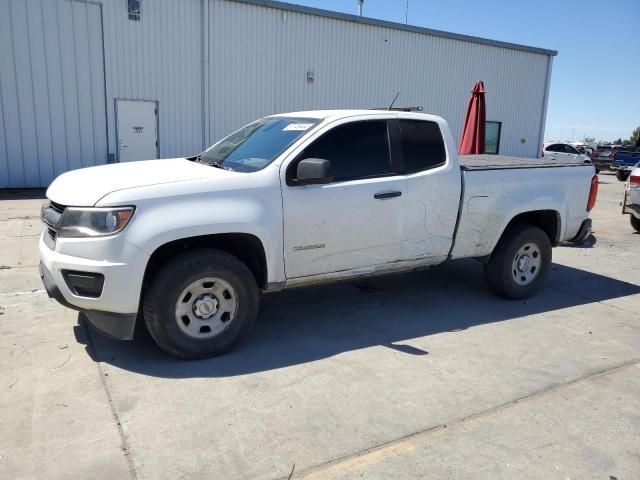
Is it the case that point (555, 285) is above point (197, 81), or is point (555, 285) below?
below

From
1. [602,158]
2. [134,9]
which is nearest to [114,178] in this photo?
[134,9]

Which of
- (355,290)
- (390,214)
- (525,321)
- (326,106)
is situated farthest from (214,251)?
(326,106)

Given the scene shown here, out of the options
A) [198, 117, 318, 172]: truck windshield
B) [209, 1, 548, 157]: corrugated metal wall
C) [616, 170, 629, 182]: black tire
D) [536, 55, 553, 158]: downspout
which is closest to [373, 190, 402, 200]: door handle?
[198, 117, 318, 172]: truck windshield

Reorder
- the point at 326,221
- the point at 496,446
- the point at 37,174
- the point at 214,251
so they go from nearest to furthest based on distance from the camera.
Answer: the point at 496,446 < the point at 214,251 < the point at 326,221 < the point at 37,174

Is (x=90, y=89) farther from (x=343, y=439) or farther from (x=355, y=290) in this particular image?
(x=343, y=439)

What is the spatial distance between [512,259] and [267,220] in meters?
2.96

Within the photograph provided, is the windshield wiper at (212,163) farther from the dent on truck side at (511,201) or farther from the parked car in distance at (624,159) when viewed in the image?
the parked car in distance at (624,159)

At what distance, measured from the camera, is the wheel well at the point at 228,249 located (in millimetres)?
3963

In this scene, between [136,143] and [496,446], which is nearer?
[496,446]

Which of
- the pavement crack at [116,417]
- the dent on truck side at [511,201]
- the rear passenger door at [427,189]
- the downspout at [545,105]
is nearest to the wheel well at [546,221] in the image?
the dent on truck side at [511,201]

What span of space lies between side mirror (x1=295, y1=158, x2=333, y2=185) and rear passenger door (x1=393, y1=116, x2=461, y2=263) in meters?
1.01

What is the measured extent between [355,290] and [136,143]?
10.4 metres

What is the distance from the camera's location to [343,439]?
311 centimetres

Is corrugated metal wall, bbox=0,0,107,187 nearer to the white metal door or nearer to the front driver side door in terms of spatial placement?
the white metal door
